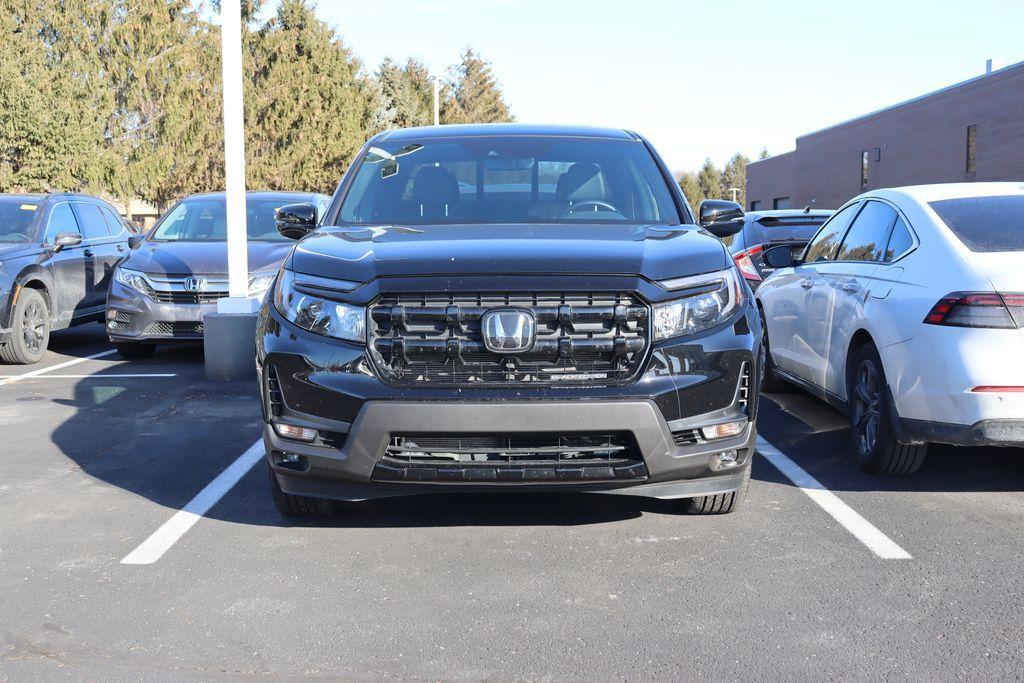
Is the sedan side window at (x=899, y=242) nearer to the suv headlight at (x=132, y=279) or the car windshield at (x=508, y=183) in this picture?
the car windshield at (x=508, y=183)

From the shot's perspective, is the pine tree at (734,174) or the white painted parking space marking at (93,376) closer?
the white painted parking space marking at (93,376)

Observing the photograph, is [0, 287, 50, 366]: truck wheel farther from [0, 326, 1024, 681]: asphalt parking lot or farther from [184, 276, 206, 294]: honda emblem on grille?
[0, 326, 1024, 681]: asphalt parking lot

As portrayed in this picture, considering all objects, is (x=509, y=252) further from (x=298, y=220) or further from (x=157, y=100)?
(x=157, y=100)

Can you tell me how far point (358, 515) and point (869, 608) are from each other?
232cm

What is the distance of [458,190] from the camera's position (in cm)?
529

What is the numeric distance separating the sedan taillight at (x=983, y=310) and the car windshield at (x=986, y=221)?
0.37m

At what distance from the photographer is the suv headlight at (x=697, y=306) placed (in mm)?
4012

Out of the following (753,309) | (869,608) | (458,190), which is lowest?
(869,608)

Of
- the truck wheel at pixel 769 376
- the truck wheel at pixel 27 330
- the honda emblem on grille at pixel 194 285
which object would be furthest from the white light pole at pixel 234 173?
the truck wheel at pixel 769 376

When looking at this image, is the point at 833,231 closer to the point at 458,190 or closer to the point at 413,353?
the point at 458,190

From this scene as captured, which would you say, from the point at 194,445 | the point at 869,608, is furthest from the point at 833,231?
the point at 194,445

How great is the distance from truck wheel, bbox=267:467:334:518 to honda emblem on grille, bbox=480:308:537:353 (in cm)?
124

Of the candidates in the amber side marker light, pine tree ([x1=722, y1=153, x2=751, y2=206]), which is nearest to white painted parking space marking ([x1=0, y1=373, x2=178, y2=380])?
the amber side marker light

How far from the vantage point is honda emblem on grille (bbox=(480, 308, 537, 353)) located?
3914 millimetres
